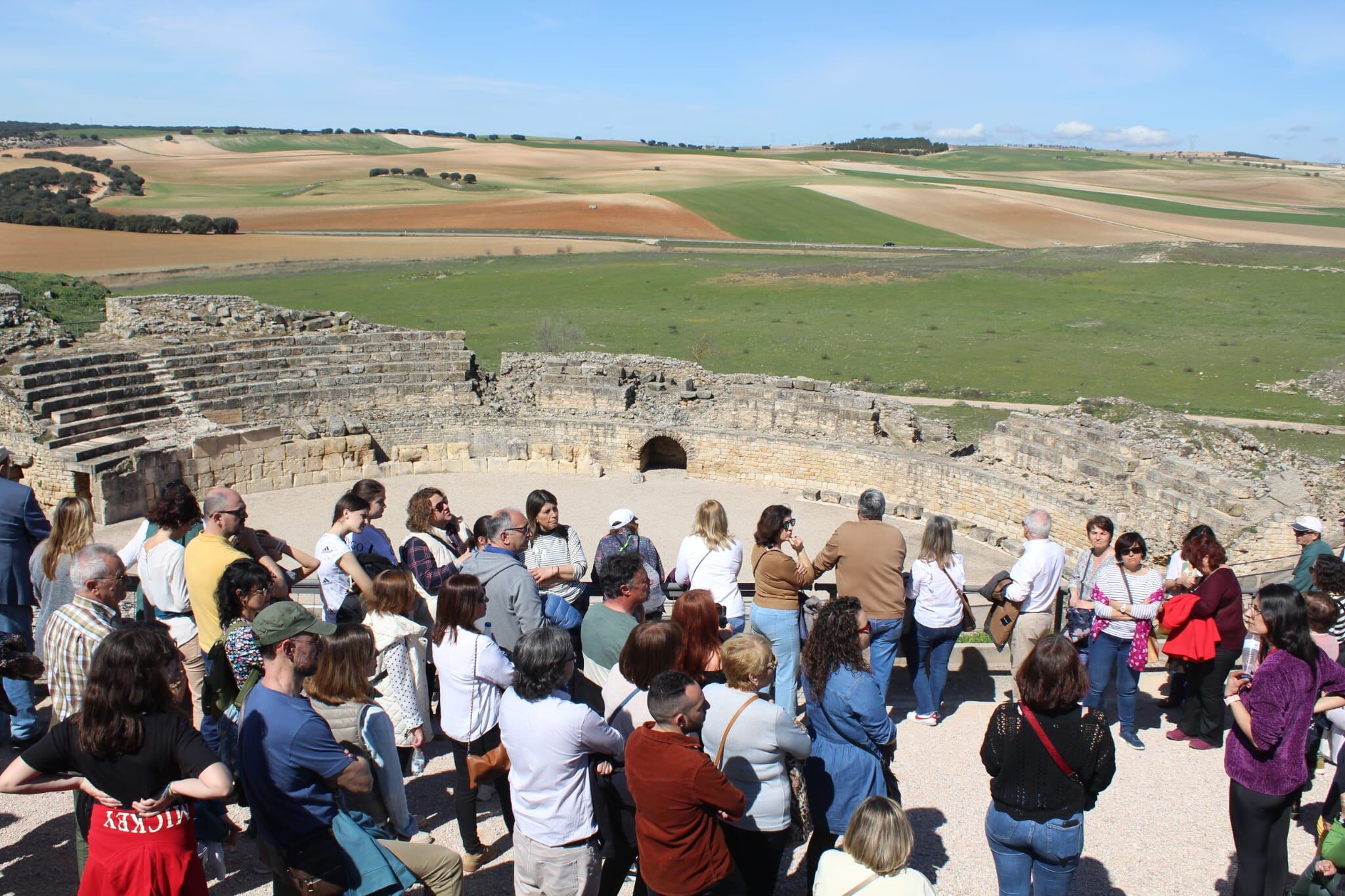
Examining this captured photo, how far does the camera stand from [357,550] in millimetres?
8391

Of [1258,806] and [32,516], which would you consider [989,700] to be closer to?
[1258,806]

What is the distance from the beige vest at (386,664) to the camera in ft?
21.1

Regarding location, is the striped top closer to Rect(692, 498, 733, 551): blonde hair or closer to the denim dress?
Rect(692, 498, 733, 551): blonde hair

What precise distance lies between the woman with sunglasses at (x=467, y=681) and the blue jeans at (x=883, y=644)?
10.7ft

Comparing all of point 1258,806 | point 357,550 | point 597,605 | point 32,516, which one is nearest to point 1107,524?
point 1258,806

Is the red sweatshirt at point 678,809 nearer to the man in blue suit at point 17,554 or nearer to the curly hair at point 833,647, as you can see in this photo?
the curly hair at point 833,647

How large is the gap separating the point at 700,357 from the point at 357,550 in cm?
2466

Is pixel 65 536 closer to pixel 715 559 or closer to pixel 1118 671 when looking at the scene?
pixel 715 559

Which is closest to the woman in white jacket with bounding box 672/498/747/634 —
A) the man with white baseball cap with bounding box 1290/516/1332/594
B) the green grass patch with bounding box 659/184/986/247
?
the man with white baseball cap with bounding box 1290/516/1332/594

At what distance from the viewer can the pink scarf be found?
771 centimetres

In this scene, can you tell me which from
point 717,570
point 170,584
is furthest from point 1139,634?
point 170,584

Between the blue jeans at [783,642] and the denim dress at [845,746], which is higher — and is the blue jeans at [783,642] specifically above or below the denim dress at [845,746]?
below

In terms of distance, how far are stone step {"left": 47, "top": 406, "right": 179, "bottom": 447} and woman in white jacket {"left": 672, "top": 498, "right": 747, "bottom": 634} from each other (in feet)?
52.2

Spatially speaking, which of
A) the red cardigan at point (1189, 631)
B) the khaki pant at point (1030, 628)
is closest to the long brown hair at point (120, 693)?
the khaki pant at point (1030, 628)
